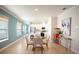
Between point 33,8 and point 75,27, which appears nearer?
point 33,8

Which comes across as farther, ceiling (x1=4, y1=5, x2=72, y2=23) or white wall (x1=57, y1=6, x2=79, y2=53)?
white wall (x1=57, y1=6, x2=79, y2=53)

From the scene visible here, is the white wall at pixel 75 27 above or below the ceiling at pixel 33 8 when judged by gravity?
below

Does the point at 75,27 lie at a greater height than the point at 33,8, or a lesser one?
lesser

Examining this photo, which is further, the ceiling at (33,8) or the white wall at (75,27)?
the white wall at (75,27)

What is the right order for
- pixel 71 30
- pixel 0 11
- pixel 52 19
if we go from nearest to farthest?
pixel 0 11, pixel 71 30, pixel 52 19

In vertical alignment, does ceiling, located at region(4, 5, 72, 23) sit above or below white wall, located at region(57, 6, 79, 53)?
above
